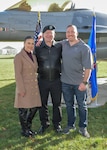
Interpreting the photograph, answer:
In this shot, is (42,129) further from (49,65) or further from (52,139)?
(49,65)

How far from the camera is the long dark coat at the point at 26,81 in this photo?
4.28 metres

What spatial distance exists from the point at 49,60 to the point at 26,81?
563 millimetres

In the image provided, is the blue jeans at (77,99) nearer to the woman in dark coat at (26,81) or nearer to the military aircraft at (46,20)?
the woman in dark coat at (26,81)

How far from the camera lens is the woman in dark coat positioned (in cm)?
428

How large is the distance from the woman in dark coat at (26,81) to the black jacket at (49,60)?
148 millimetres

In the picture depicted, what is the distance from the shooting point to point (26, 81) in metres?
4.38

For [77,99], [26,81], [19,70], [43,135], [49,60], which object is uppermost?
[49,60]

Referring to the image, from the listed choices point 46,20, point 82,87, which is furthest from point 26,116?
point 46,20

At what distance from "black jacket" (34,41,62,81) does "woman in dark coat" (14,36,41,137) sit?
148 millimetres

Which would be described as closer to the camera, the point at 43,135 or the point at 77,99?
the point at 77,99

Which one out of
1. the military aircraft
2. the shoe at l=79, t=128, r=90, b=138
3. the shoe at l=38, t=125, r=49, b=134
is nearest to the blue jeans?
the shoe at l=79, t=128, r=90, b=138

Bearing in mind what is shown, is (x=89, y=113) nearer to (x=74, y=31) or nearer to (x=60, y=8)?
(x=74, y=31)

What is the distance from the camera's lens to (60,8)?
395 inches

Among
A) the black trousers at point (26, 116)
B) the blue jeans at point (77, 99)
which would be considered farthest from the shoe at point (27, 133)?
the blue jeans at point (77, 99)
